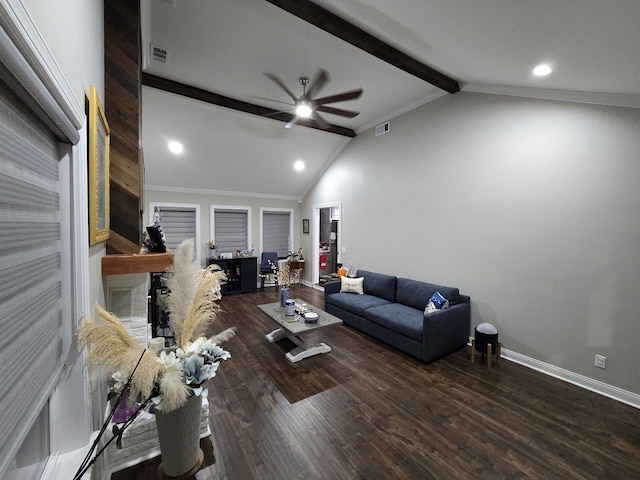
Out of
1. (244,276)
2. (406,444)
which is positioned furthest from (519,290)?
(244,276)

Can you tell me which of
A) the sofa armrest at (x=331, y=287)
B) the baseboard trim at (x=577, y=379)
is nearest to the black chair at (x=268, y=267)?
the sofa armrest at (x=331, y=287)

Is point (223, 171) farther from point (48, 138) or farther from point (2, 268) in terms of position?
point (2, 268)

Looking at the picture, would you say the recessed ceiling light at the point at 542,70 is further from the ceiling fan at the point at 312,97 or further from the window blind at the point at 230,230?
the window blind at the point at 230,230

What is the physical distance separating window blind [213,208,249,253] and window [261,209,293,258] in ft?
1.68

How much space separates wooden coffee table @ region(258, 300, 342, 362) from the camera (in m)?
3.26

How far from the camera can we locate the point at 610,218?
2.67 metres

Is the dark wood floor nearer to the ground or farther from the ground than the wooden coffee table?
nearer to the ground

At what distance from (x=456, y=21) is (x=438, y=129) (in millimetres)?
2149

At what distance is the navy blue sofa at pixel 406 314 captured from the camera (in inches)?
130

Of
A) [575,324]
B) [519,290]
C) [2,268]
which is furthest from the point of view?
[519,290]

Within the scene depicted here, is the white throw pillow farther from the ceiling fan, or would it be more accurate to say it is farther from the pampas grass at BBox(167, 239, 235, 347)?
the pampas grass at BBox(167, 239, 235, 347)

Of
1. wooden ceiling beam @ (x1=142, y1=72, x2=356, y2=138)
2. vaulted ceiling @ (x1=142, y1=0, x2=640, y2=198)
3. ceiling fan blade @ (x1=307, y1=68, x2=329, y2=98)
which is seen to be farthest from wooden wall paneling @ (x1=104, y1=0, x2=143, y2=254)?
wooden ceiling beam @ (x1=142, y1=72, x2=356, y2=138)

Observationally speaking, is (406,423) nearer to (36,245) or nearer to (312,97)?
(36,245)

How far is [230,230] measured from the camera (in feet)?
23.0
